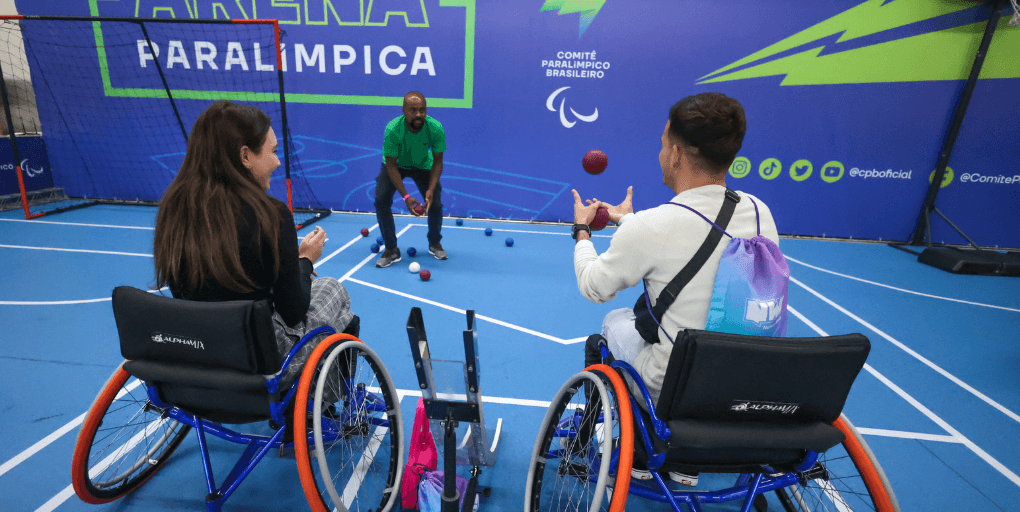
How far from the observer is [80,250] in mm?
4180

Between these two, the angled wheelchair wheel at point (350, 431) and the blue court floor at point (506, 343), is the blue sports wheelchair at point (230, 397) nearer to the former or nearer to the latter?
the angled wheelchair wheel at point (350, 431)

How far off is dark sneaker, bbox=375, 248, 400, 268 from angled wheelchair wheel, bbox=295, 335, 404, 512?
2203 mm

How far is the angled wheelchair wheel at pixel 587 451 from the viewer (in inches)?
43.4

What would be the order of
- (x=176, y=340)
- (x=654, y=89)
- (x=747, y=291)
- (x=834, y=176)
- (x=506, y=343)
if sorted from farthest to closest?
(x=834, y=176) < (x=654, y=89) < (x=506, y=343) < (x=176, y=340) < (x=747, y=291)

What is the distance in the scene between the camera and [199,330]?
1188 mm

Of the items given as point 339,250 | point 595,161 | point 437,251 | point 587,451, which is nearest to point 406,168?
point 437,251

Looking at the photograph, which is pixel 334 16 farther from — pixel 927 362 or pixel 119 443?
pixel 927 362

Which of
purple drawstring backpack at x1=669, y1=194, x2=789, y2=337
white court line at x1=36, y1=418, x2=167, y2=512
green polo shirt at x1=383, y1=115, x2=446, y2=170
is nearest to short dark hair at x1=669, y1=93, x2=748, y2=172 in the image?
purple drawstring backpack at x1=669, y1=194, x2=789, y2=337

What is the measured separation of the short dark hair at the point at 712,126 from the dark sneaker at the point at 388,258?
3.31 meters

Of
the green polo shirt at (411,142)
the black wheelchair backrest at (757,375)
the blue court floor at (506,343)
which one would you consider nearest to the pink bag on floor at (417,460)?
the blue court floor at (506,343)

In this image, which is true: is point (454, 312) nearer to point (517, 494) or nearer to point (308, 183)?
point (517, 494)

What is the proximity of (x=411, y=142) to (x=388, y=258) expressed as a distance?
1113 millimetres

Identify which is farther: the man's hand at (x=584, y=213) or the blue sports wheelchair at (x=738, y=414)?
the man's hand at (x=584, y=213)

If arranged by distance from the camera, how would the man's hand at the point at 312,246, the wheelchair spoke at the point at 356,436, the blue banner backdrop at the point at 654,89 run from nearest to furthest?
the wheelchair spoke at the point at 356,436 → the man's hand at the point at 312,246 → the blue banner backdrop at the point at 654,89
